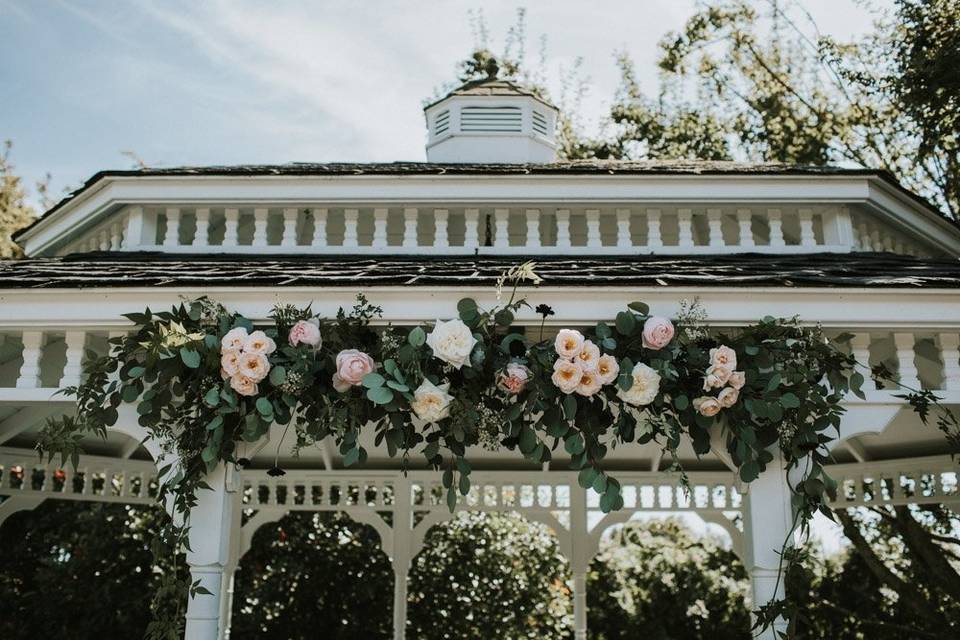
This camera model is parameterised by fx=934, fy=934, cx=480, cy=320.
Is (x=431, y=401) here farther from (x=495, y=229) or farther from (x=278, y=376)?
(x=495, y=229)

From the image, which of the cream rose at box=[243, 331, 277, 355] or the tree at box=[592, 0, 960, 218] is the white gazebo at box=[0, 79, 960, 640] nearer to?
the cream rose at box=[243, 331, 277, 355]

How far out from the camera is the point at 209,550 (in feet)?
14.0

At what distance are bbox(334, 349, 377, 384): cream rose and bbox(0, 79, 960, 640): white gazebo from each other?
29 centimetres

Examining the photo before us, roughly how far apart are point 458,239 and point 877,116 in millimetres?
8483

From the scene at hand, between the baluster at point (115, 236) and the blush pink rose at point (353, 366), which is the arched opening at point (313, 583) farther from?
the blush pink rose at point (353, 366)

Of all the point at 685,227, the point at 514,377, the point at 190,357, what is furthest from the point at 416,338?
the point at 685,227

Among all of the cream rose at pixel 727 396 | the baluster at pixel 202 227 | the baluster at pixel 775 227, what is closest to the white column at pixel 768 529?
the cream rose at pixel 727 396

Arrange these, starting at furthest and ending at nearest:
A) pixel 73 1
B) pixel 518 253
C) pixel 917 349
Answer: pixel 73 1
pixel 518 253
pixel 917 349

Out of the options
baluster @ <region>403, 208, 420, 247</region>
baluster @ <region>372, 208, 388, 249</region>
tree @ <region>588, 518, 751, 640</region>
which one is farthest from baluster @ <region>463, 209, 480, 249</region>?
tree @ <region>588, 518, 751, 640</region>

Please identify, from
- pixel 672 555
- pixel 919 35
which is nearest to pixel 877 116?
pixel 919 35

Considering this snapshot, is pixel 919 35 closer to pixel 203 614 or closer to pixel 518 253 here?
pixel 518 253

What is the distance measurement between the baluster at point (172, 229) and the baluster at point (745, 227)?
3996 millimetres

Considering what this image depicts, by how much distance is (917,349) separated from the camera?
500 centimetres

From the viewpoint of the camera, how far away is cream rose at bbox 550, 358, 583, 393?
4012mm
